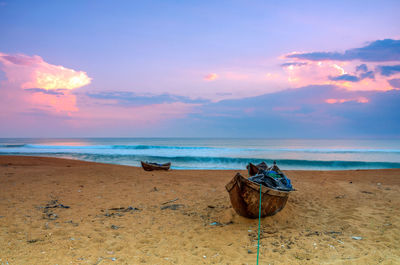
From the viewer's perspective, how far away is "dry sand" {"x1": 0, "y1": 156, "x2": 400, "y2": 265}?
4.23 meters

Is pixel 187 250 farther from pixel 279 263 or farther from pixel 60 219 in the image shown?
pixel 60 219

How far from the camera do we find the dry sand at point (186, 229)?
4.23 m

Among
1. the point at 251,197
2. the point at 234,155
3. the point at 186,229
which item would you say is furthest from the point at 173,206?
the point at 234,155

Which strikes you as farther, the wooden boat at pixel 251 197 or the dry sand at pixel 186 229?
the wooden boat at pixel 251 197

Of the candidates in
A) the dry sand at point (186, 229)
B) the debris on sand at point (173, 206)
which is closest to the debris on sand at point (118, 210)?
the dry sand at point (186, 229)

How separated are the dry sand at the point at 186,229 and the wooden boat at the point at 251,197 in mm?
250

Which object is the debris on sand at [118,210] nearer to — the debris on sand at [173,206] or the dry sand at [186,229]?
the dry sand at [186,229]

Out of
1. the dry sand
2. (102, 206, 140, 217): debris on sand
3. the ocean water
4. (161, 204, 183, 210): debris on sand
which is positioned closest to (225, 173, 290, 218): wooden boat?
the dry sand

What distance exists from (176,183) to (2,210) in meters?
5.90

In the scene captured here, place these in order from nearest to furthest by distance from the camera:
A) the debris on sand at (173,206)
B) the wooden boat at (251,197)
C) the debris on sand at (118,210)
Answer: the wooden boat at (251,197) → the debris on sand at (118,210) → the debris on sand at (173,206)

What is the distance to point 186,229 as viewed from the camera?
5.57 m

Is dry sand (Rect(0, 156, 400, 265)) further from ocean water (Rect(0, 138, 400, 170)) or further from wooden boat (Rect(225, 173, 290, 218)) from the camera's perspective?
ocean water (Rect(0, 138, 400, 170))

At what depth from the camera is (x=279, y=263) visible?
4.03 metres

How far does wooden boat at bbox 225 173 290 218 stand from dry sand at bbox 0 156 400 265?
25 centimetres
